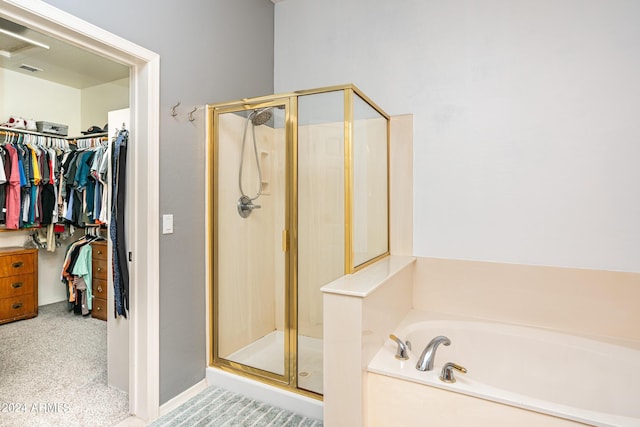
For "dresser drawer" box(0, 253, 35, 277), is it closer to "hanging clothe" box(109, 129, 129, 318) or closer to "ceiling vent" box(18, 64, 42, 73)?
"ceiling vent" box(18, 64, 42, 73)

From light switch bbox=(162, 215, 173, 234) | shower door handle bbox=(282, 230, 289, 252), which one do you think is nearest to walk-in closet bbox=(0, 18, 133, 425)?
light switch bbox=(162, 215, 173, 234)

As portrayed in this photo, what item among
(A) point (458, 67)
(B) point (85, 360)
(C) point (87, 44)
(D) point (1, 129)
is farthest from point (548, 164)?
(D) point (1, 129)

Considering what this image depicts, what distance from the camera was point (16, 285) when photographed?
3.54 m

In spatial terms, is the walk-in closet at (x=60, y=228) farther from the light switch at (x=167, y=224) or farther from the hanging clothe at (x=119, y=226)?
the light switch at (x=167, y=224)

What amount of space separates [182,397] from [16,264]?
2749mm

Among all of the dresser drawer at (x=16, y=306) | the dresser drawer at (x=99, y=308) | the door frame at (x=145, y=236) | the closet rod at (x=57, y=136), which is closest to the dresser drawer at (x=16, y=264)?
the dresser drawer at (x=16, y=306)

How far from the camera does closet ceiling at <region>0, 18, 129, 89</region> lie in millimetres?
2972

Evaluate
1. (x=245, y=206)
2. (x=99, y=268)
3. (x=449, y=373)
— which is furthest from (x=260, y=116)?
(x=99, y=268)

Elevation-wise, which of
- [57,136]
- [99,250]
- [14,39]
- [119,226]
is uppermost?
[14,39]

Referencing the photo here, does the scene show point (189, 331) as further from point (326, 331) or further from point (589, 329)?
point (589, 329)

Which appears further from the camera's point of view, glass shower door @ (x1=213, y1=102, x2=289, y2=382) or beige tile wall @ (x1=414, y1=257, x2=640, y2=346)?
glass shower door @ (x1=213, y1=102, x2=289, y2=382)

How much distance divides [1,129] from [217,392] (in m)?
3.51

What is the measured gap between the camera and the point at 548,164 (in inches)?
83.7

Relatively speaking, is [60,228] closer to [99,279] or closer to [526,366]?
[99,279]
